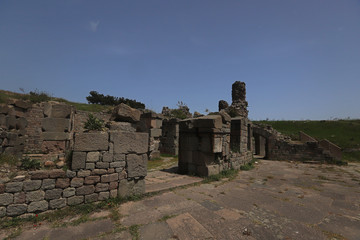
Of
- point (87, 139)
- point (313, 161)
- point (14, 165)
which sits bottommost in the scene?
point (313, 161)

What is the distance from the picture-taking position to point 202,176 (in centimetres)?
655

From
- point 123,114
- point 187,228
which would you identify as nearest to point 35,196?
point 123,114

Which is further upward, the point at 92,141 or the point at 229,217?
the point at 92,141

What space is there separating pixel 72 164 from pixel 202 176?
4.45 metres

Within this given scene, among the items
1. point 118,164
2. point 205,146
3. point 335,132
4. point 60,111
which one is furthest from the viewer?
point 335,132

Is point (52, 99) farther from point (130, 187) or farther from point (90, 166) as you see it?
point (130, 187)

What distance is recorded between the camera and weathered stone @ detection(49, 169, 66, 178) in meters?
3.47

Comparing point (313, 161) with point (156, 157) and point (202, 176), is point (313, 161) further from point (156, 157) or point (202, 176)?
point (156, 157)

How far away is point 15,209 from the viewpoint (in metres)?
3.14

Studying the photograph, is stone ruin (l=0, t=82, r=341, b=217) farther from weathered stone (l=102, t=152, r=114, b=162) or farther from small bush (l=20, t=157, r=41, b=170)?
small bush (l=20, t=157, r=41, b=170)

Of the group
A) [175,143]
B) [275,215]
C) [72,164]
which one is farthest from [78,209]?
[175,143]

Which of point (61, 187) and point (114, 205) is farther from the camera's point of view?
point (114, 205)

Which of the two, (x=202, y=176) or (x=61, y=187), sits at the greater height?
(x=61, y=187)

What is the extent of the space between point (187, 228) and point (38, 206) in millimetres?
2901
